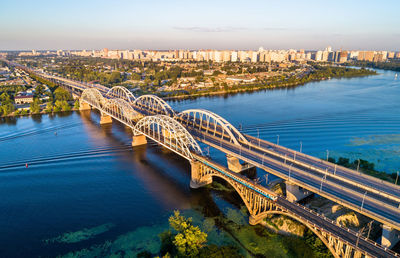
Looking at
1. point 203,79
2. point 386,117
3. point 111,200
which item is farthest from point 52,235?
point 203,79

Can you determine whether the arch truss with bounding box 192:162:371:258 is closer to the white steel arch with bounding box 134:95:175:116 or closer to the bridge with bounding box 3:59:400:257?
the bridge with bounding box 3:59:400:257

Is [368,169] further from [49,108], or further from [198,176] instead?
[49,108]

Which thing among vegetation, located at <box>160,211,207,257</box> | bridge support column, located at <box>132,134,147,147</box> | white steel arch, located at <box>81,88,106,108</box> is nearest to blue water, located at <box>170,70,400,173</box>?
bridge support column, located at <box>132,134,147,147</box>

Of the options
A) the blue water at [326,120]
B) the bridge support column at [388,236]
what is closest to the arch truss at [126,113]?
the blue water at [326,120]

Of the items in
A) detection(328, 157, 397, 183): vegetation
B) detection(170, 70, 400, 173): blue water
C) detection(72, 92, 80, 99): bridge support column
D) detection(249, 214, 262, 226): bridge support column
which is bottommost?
detection(249, 214, 262, 226): bridge support column

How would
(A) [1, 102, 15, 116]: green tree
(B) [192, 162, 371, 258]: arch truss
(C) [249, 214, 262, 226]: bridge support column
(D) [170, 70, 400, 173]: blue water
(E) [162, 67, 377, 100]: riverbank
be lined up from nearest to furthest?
(B) [192, 162, 371, 258]: arch truss < (C) [249, 214, 262, 226]: bridge support column < (D) [170, 70, 400, 173]: blue water < (A) [1, 102, 15, 116]: green tree < (E) [162, 67, 377, 100]: riverbank

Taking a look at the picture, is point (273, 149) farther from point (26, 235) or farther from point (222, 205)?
point (26, 235)

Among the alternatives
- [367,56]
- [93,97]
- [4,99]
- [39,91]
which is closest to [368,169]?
[93,97]
